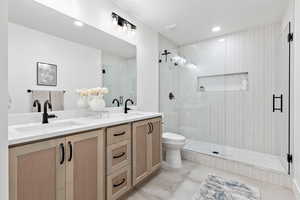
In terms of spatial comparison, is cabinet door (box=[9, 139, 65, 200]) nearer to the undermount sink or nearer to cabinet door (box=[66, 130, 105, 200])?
cabinet door (box=[66, 130, 105, 200])

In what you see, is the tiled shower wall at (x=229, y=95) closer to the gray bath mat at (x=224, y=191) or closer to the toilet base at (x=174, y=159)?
the toilet base at (x=174, y=159)

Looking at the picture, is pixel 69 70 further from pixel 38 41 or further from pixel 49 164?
pixel 49 164

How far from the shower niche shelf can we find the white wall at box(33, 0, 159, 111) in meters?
1.20

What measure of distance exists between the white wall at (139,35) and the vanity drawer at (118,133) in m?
0.90

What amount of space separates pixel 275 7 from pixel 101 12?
244 centimetres

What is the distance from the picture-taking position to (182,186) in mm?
1948

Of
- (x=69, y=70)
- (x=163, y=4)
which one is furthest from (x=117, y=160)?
(x=163, y=4)

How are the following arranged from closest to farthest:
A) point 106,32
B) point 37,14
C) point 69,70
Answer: point 37,14 → point 69,70 → point 106,32

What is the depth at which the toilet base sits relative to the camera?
250cm

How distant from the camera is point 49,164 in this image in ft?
3.46

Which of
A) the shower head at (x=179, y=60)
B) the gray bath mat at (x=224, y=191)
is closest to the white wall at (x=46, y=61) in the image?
the gray bath mat at (x=224, y=191)

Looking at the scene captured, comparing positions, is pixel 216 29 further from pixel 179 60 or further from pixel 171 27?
pixel 179 60

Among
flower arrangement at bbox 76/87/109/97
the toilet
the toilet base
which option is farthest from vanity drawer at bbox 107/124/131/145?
the toilet base

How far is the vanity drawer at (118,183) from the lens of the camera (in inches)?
57.4
